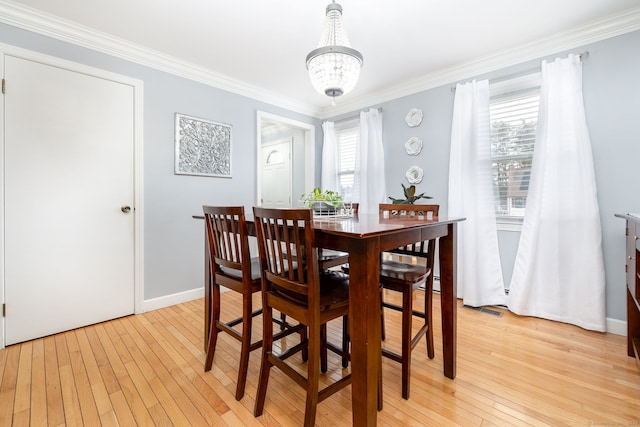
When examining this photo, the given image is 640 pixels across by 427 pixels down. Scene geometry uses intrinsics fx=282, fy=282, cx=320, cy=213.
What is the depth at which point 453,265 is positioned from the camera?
1.61 m

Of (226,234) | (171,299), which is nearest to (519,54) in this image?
(226,234)

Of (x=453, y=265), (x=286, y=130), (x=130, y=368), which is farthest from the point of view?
(x=286, y=130)

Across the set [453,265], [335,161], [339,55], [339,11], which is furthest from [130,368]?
[335,161]

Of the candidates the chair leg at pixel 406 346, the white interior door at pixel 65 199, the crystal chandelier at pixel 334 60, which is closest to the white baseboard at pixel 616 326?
the chair leg at pixel 406 346

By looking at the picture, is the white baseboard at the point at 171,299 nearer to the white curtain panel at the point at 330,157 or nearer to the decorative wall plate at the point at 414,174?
the white curtain panel at the point at 330,157

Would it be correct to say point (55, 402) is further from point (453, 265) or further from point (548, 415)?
point (548, 415)

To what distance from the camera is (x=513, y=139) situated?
267 cm

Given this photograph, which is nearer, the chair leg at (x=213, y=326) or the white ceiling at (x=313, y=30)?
the chair leg at (x=213, y=326)

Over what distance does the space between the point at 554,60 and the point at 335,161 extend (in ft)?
A: 8.21

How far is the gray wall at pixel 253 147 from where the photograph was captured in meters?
2.14

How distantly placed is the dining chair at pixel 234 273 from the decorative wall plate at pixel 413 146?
231 cm

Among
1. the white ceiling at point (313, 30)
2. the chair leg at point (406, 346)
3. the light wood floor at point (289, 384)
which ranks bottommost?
the light wood floor at point (289, 384)

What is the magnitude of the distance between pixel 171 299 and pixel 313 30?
2795 mm

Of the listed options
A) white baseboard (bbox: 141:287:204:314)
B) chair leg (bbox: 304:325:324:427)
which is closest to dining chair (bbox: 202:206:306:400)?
chair leg (bbox: 304:325:324:427)
